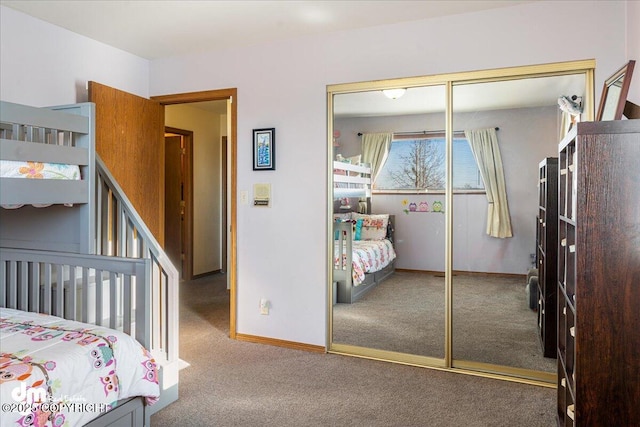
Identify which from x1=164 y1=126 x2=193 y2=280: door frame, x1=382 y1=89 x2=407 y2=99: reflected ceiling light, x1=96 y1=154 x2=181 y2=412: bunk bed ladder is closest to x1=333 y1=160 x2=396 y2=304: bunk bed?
x1=382 y1=89 x2=407 y2=99: reflected ceiling light

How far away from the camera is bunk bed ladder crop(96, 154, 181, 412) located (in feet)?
8.62

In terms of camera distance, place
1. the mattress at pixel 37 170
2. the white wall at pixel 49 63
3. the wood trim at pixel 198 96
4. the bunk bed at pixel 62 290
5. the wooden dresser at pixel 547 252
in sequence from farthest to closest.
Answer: the wood trim at pixel 198 96
the white wall at pixel 49 63
the wooden dresser at pixel 547 252
the mattress at pixel 37 170
the bunk bed at pixel 62 290

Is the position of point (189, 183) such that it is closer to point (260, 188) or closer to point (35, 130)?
point (260, 188)

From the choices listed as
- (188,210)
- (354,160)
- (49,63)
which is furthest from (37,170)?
(188,210)

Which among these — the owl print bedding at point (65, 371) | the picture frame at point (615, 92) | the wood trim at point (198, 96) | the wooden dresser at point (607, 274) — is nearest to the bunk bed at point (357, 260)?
the wood trim at point (198, 96)

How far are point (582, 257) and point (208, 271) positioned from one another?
217 inches

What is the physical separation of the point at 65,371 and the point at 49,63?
2535 millimetres

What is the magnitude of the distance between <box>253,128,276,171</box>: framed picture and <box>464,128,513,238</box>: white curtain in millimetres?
1465

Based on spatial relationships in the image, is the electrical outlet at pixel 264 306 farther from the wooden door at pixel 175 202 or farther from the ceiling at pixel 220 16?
the wooden door at pixel 175 202

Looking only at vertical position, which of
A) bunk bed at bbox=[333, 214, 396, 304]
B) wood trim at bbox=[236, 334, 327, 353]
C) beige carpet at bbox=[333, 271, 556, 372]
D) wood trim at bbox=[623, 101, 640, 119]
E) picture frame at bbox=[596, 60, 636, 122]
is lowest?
wood trim at bbox=[236, 334, 327, 353]

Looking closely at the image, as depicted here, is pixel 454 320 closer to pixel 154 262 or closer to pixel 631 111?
pixel 631 111

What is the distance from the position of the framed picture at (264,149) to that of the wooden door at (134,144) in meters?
1.01

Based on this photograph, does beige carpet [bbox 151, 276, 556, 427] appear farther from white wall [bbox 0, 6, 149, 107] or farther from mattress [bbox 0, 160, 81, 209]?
white wall [bbox 0, 6, 149, 107]

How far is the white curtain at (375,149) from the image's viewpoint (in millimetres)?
3287
